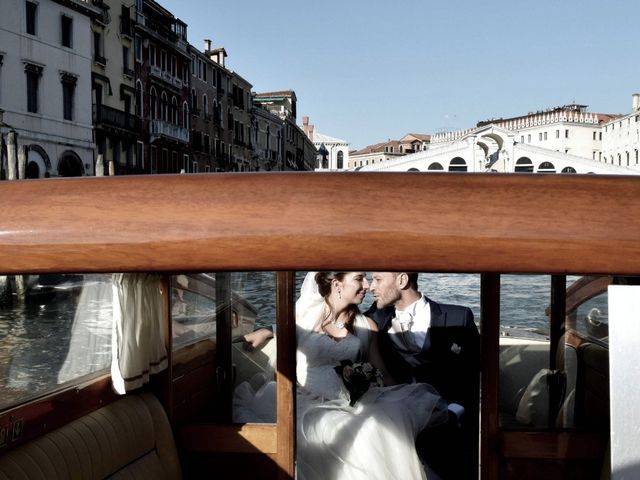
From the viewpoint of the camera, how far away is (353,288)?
6.67 feet

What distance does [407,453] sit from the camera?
80.3 inches

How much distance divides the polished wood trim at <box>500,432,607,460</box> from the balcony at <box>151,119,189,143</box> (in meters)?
21.3

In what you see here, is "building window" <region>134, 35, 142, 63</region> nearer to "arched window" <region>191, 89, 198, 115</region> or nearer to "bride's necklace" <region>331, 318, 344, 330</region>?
"arched window" <region>191, 89, 198, 115</region>

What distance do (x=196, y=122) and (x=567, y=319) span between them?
27102mm

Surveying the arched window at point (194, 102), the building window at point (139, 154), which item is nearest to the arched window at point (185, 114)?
the arched window at point (194, 102)

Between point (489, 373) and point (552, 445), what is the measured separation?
265 millimetres

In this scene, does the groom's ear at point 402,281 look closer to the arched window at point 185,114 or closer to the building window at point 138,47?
the building window at point 138,47

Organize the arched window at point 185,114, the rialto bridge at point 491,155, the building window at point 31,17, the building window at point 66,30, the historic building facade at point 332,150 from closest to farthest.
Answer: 1. the building window at point 31,17
2. the building window at point 66,30
3. the arched window at point 185,114
4. the rialto bridge at point 491,155
5. the historic building facade at point 332,150

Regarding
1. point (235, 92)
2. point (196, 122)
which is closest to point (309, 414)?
point (196, 122)

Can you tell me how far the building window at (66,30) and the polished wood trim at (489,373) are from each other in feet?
57.5

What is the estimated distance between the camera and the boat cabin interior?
57 centimetres

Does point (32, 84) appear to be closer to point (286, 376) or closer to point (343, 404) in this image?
point (343, 404)

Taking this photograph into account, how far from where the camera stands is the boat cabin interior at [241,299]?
57cm

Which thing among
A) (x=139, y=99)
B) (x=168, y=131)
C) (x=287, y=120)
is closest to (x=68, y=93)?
(x=139, y=99)
